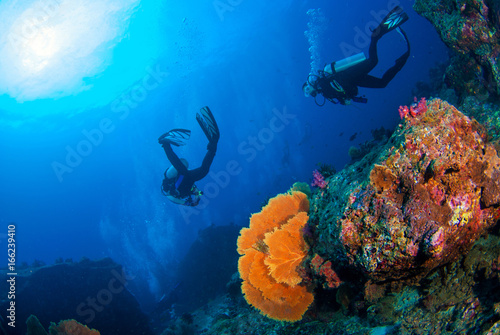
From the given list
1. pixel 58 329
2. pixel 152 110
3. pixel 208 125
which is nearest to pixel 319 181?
pixel 208 125

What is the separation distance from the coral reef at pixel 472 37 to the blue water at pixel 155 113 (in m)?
10.1

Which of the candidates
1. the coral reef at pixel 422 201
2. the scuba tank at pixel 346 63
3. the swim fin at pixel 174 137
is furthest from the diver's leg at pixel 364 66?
the coral reef at pixel 422 201

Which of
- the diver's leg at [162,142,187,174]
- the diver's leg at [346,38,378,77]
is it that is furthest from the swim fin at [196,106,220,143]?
Answer: the diver's leg at [346,38,378,77]

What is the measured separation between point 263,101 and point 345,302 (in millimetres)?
62702

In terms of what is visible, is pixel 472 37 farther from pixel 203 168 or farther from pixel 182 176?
pixel 182 176

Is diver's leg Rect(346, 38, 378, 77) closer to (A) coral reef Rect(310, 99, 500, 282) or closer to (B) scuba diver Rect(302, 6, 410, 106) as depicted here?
(B) scuba diver Rect(302, 6, 410, 106)

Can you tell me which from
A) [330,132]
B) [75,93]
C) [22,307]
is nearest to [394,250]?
[22,307]

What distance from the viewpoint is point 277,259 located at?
9.62 feet

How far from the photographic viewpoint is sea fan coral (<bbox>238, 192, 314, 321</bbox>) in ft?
9.68

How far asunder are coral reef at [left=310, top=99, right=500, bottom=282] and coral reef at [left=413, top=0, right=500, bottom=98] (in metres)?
2.99

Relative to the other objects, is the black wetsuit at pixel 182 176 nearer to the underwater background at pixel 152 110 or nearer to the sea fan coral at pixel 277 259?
the sea fan coral at pixel 277 259

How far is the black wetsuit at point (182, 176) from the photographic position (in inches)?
328

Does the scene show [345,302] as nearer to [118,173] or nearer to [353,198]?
[353,198]

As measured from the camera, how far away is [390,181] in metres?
2.04
